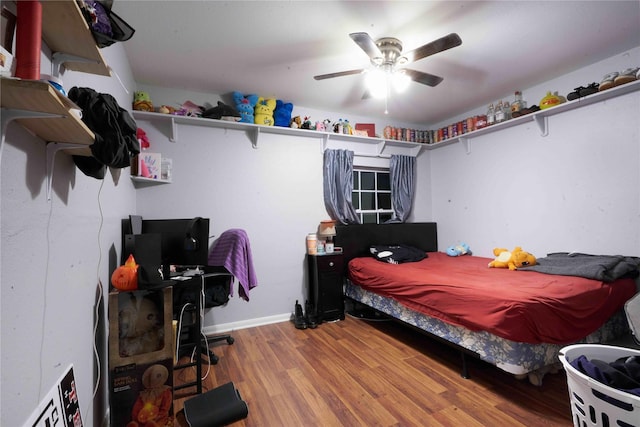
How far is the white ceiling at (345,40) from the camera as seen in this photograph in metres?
1.84

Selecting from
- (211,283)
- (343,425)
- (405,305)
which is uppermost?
(211,283)

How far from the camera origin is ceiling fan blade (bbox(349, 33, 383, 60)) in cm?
171

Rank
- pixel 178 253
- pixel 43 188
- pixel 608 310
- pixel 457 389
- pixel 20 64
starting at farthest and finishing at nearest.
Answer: pixel 178 253, pixel 608 310, pixel 457 389, pixel 43 188, pixel 20 64

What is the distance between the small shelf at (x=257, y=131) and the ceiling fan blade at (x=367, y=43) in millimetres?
1442

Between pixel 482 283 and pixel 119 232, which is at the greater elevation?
pixel 119 232

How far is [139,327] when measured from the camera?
61.4 inches

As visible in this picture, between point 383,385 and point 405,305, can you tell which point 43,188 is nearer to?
point 383,385

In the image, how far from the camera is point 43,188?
3.10ft

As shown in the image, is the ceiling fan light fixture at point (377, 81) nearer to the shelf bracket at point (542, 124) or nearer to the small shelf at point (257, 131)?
the small shelf at point (257, 131)

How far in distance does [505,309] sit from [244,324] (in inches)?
97.9

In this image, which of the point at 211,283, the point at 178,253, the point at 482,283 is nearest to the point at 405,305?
the point at 482,283

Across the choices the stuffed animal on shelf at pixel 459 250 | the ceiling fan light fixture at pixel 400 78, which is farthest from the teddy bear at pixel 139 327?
the stuffed animal on shelf at pixel 459 250

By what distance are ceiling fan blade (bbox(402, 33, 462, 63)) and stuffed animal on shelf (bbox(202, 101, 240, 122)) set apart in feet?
5.97

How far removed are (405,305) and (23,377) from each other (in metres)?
2.34
